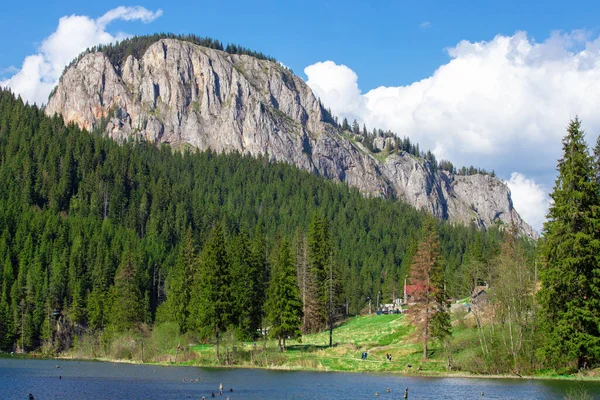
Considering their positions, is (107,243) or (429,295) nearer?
(429,295)

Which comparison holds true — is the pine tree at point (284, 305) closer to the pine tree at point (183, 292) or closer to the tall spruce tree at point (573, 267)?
the pine tree at point (183, 292)

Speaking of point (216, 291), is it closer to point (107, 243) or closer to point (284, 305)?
point (284, 305)

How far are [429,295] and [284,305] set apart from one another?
18.3 metres

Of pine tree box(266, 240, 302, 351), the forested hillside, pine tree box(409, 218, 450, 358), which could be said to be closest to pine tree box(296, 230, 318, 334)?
the forested hillside

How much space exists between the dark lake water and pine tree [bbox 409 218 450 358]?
9.15 meters

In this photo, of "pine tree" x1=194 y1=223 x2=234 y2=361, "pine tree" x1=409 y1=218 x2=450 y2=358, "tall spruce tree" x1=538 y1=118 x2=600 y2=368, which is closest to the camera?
"tall spruce tree" x1=538 y1=118 x2=600 y2=368

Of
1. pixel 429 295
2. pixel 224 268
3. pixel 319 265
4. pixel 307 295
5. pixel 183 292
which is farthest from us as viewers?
pixel 319 265

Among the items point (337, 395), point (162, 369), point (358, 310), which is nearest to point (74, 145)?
point (358, 310)

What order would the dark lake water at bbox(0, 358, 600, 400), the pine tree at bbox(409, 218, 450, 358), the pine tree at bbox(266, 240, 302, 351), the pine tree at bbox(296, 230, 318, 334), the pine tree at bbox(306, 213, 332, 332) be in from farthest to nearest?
the pine tree at bbox(306, 213, 332, 332) → the pine tree at bbox(296, 230, 318, 334) → the pine tree at bbox(266, 240, 302, 351) → the pine tree at bbox(409, 218, 450, 358) → the dark lake water at bbox(0, 358, 600, 400)

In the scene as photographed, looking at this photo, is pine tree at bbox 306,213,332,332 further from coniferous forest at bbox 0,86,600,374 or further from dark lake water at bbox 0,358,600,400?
dark lake water at bbox 0,358,600,400

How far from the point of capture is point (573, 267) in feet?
165

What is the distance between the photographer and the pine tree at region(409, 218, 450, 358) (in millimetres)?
65625

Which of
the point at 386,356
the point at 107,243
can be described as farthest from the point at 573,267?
the point at 107,243

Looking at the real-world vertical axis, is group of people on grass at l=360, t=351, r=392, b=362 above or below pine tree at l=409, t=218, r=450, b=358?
below
